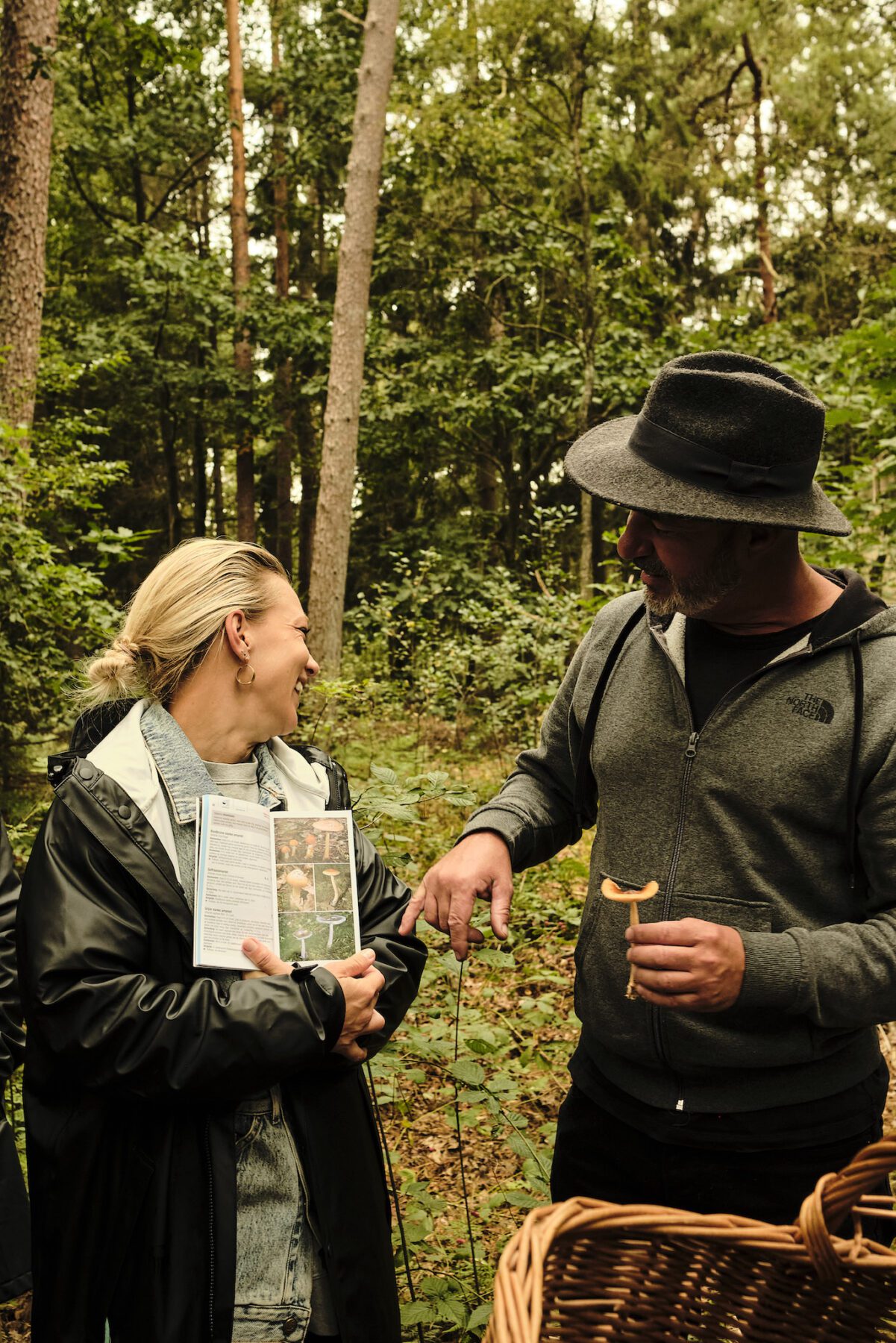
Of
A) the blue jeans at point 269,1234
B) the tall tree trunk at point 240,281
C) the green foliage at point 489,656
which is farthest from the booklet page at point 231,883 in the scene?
the tall tree trunk at point 240,281

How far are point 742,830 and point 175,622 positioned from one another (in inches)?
49.3

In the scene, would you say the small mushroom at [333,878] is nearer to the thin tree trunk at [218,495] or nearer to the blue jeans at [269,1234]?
the blue jeans at [269,1234]

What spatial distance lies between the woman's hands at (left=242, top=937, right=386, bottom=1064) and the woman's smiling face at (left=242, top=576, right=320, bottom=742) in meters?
0.49

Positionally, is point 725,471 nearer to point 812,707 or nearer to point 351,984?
point 812,707

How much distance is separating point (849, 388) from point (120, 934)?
538cm

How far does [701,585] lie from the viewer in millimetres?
1883

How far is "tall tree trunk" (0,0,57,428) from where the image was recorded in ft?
22.4

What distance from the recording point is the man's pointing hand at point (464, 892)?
6.14ft

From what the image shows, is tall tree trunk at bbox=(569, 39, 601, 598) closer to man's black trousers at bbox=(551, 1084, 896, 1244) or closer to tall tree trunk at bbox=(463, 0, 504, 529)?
tall tree trunk at bbox=(463, 0, 504, 529)

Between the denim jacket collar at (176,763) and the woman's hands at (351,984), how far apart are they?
0.97 ft

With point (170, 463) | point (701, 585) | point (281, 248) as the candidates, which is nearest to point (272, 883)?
point (701, 585)

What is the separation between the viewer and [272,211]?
17.0 meters

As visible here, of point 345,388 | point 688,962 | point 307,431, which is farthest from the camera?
point 307,431

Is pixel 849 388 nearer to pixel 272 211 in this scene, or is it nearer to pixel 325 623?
pixel 325 623
